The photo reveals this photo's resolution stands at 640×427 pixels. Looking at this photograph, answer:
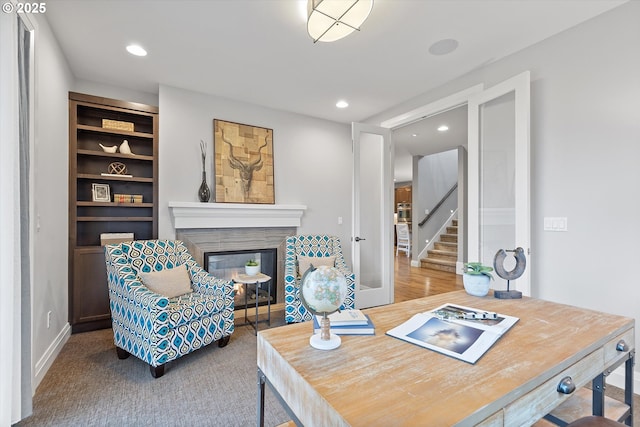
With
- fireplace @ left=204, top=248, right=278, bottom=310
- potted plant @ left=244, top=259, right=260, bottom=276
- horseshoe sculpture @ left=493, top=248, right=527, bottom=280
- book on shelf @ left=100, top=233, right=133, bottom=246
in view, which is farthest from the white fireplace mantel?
horseshoe sculpture @ left=493, top=248, right=527, bottom=280

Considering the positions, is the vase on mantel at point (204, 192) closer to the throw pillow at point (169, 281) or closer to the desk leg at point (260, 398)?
the throw pillow at point (169, 281)

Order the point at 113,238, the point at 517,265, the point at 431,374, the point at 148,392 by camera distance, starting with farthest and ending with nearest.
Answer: the point at 113,238 < the point at 148,392 < the point at 517,265 < the point at 431,374

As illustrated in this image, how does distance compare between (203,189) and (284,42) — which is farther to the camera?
(203,189)

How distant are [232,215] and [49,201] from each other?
1.61 m

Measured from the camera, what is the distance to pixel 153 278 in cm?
251

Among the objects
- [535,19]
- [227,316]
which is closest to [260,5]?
[535,19]

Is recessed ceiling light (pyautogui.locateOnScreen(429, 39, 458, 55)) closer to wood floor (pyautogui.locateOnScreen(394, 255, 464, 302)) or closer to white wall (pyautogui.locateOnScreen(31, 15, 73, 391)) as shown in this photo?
white wall (pyautogui.locateOnScreen(31, 15, 73, 391))

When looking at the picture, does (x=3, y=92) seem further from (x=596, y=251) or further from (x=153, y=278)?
(x=596, y=251)

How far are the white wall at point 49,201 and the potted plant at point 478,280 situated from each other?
2.56 metres

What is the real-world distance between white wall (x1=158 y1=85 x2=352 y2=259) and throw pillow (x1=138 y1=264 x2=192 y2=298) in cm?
72

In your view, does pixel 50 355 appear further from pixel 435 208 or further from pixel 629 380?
pixel 435 208

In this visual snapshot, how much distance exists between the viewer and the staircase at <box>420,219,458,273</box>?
6512 millimetres

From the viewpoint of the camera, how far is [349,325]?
3.77 feet

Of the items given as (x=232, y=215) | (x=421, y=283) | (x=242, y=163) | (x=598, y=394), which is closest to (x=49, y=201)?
(x=232, y=215)
